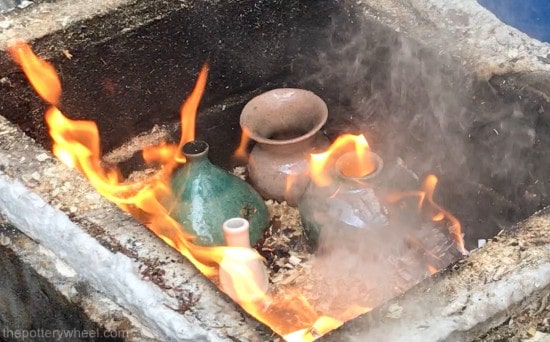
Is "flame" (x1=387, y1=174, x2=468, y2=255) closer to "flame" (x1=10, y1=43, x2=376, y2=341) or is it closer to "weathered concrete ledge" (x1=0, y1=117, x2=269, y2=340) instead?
"flame" (x1=10, y1=43, x2=376, y2=341)

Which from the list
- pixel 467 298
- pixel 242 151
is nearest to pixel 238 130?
pixel 242 151

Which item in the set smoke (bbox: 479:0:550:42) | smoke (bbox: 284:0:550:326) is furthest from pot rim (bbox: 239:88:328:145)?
smoke (bbox: 479:0:550:42)

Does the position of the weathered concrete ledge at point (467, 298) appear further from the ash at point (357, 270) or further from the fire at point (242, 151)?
the fire at point (242, 151)

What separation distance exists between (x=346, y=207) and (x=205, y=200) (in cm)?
76

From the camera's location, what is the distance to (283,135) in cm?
429

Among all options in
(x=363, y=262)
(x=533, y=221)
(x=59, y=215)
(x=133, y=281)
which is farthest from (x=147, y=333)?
(x=363, y=262)

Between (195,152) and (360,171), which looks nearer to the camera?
(360,171)

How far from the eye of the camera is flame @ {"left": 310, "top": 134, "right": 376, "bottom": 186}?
147 inches

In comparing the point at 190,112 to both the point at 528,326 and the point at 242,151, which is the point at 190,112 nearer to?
the point at 242,151

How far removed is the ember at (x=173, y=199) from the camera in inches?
135

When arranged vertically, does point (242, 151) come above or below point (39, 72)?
below

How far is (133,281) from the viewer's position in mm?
2389

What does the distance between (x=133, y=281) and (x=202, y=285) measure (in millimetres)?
226

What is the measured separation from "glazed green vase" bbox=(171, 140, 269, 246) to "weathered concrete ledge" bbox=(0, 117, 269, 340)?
1005 mm
